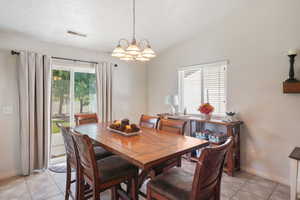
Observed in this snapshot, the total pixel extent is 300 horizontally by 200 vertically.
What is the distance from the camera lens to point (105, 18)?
277 cm

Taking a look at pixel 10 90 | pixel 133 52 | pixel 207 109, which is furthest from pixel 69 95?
pixel 207 109

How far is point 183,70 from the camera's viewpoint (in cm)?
400

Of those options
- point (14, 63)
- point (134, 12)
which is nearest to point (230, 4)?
point (134, 12)

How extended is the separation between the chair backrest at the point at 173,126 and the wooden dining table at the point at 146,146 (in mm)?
237

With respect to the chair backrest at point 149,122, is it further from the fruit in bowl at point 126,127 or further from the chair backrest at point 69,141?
the chair backrest at point 69,141

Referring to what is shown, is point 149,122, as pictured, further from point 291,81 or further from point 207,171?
point 291,81

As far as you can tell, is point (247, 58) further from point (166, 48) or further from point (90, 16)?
point (90, 16)

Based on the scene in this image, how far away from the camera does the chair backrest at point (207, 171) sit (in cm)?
121

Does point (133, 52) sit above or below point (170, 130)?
above

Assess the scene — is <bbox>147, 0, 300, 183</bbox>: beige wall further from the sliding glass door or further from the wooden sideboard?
the sliding glass door

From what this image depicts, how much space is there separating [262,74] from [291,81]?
431 mm

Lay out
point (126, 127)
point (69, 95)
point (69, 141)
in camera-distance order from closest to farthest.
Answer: point (69, 141)
point (126, 127)
point (69, 95)

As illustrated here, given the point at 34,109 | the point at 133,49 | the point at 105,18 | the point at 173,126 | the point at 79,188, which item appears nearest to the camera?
the point at 79,188

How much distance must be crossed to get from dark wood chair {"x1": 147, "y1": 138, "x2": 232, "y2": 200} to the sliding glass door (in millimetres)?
2713
